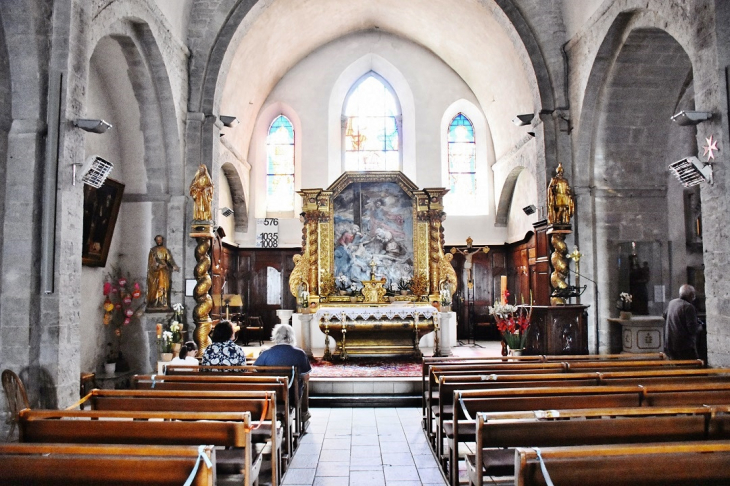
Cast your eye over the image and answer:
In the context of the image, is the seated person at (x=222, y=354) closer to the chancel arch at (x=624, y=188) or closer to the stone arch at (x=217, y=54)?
the stone arch at (x=217, y=54)

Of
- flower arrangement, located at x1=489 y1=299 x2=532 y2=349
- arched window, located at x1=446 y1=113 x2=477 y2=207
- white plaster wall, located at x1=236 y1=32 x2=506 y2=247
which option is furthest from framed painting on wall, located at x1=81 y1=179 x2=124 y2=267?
arched window, located at x1=446 y1=113 x2=477 y2=207

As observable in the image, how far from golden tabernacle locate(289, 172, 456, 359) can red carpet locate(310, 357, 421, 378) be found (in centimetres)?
167

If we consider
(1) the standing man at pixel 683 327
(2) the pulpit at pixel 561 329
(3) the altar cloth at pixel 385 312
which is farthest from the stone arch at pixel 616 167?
(3) the altar cloth at pixel 385 312

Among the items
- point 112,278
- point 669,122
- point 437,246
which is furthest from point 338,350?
point 669,122

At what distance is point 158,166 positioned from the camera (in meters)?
10.9

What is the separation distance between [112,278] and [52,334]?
4156 mm

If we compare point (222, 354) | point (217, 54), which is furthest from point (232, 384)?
point (217, 54)

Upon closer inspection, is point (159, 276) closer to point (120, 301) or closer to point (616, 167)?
point (120, 301)

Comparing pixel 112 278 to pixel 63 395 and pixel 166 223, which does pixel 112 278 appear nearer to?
pixel 166 223

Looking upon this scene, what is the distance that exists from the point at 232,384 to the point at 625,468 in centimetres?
354

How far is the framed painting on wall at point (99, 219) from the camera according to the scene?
29.4 feet

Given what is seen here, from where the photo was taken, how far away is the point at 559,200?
10391mm

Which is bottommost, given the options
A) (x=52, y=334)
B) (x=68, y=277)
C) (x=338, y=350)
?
(x=338, y=350)

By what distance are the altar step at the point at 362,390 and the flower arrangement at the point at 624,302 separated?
4437 millimetres
